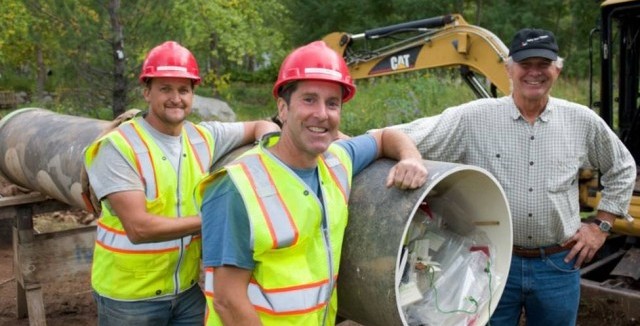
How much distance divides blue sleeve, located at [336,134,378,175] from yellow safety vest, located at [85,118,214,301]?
0.85 meters

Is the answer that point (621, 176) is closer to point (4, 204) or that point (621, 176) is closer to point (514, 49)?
point (514, 49)

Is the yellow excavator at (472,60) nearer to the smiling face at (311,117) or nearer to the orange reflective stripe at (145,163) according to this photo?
the orange reflective stripe at (145,163)

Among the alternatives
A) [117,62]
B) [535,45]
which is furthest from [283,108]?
[117,62]

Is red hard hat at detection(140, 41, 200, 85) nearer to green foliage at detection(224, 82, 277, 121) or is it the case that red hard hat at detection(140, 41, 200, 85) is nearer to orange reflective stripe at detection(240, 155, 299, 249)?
orange reflective stripe at detection(240, 155, 299, 249)

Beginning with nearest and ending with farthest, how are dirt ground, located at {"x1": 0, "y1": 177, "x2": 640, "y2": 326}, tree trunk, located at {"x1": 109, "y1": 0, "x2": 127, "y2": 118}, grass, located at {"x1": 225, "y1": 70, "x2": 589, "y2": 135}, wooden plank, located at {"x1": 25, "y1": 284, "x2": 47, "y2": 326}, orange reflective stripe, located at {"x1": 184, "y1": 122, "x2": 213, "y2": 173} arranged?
orange reflective stripe, located at {"x1": 184, "y1": 122, "x2": 213, "y2": 173} < wooden plank, located at {"x1": 25, "y1": 284, "x2": 47, "y2": 326} < dirt ground, located at {"x1": 0, "y1": 177, "x2": 640, "y2": 326} < tree trunk, located at {"x1": 109, "y1": 0, "x2": 127, "y2": 118} < grass, located at {"x1": 225, "y1": 70, "x2": 589, "y2": 135}

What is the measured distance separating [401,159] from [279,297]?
0.73m

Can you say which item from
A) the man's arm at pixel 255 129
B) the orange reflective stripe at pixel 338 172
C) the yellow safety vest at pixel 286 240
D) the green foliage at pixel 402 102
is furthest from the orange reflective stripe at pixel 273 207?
the green foliage at pixel 402 102

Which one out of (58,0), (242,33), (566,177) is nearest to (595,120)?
(566,177)

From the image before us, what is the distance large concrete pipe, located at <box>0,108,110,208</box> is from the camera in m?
4.57

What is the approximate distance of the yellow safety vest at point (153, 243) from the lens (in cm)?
319

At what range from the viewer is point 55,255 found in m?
5.34

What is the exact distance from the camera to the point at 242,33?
18188mm

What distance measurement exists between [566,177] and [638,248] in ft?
9.60

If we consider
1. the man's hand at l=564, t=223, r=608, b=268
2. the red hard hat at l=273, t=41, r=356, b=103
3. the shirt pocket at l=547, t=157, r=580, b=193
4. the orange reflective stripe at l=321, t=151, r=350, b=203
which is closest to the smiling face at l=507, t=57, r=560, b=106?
the shirt pocket at l=547, t=157, r=580, b=193
